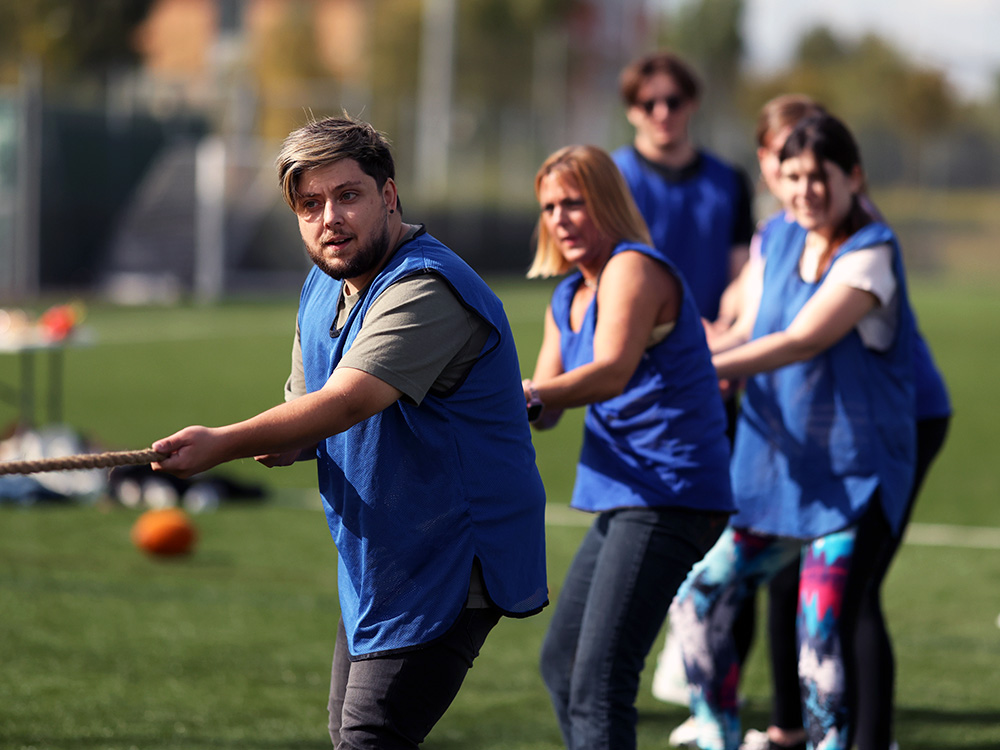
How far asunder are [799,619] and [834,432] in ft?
1.86

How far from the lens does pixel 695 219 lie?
A: 5.64 metres

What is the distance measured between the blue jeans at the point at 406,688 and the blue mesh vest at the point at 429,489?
0.13ft

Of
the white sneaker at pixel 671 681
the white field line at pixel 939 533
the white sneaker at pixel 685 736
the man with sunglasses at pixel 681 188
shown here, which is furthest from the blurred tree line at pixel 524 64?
the white sneaker at pixel 685 736

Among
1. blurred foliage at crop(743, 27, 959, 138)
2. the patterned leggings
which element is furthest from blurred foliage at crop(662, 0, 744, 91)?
the patterned leggings

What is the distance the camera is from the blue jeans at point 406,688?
2.96 meters

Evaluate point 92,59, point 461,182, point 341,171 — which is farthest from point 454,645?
point 92,59

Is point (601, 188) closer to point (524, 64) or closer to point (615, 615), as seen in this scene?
point (615, 615)

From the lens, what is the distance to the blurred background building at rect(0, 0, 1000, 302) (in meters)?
28.4

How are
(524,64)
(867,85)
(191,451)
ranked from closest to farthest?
(191,451) < (524,64) < (867,85)

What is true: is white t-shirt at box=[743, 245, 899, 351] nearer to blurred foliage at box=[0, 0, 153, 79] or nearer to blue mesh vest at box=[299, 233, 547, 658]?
blue mesh vest at box=[299, 233, 547, 658]

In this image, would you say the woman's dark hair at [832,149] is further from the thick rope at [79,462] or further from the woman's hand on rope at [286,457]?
the thick rope at [79,462]

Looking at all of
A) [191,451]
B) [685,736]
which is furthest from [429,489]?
A: [685,736]

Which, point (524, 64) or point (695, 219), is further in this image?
point (524, 64)

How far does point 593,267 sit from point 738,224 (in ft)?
6.31
